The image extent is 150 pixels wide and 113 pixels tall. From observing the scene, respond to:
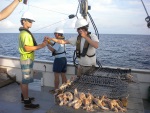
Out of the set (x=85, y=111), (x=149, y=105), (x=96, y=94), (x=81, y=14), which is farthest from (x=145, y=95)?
(x=85, y=111)

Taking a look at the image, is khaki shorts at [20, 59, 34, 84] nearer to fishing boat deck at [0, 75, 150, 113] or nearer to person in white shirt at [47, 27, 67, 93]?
fishing boat deck at [0, 75, 150, 113]

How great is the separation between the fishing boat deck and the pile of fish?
0.08 metres

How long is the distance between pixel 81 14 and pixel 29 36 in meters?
1.45

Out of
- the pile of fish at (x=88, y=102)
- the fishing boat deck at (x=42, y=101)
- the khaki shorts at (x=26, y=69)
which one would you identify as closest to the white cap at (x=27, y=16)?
the khaki shorts at (x=26, y=69)

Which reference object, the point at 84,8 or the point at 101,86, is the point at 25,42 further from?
the point at 101,86

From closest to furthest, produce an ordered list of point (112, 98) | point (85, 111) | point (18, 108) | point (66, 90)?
point (85, 111) < point (112, 98) < point (66, 90) < point (18, 108)

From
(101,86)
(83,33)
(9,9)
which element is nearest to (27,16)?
(83,33)

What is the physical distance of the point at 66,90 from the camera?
9.82 ft

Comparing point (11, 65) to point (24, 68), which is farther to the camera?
point (11, 65)

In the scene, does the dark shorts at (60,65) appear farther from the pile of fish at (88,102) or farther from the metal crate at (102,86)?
the pile of fish at (88,102)

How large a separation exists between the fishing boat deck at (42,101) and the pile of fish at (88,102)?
81 mm

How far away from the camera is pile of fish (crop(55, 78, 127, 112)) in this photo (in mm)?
2510

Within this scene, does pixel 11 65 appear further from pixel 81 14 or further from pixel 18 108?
pixel 81 14

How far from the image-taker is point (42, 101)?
213 inches
